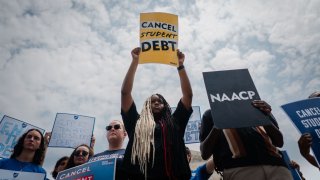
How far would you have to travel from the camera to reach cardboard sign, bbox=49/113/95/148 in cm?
565

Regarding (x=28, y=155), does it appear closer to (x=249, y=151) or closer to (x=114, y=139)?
(x=114, y=139)

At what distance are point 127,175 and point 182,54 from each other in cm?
198

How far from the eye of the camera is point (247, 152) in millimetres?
2594

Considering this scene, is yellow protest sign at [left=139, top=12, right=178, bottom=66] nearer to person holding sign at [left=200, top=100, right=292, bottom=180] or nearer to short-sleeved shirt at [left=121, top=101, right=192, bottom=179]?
short-sleeved shirt at [left=121, top=101, right=192, bottom=179]

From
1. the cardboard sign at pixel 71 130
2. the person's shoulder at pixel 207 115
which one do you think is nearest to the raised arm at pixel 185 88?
the person's shoulder at pixel 207 115

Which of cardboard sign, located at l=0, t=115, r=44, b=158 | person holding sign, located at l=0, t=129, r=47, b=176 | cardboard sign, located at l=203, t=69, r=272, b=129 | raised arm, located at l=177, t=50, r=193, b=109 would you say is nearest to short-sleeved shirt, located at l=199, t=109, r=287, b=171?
cardboard sign, located at l=203, t=69, r=272, b=129

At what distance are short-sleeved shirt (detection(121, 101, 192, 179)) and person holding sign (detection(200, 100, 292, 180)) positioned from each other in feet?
0.89


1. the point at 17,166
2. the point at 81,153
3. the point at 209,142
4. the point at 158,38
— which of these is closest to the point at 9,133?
the point at 17,166

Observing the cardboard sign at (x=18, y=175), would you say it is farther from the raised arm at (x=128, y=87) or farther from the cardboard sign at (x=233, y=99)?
the cardboard sign at (x=233, y=99)

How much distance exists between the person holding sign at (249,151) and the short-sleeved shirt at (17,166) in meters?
2.66

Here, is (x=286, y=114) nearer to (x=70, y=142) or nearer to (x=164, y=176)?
(x=164, y=176)

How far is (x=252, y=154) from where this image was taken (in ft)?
8.43

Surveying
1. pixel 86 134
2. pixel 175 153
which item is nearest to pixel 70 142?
pixel 86 134

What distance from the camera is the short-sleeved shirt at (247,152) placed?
2.52 metres
